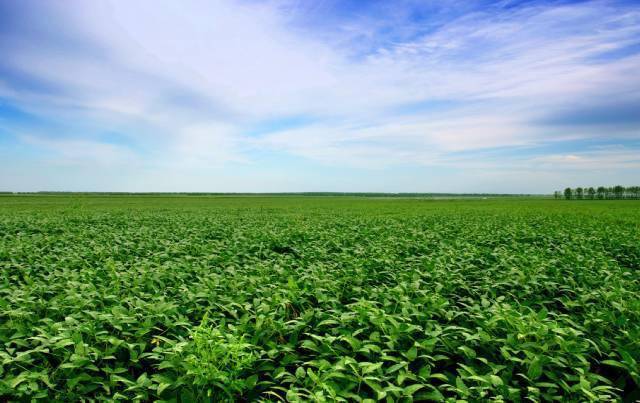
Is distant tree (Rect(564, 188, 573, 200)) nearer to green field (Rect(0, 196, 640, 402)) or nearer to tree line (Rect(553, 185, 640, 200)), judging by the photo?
tree line (Rect(553, 185, 640, 200))

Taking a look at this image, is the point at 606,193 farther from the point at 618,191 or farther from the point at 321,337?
the point at 321,337

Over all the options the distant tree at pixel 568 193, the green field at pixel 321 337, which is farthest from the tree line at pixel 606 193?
the green field at pixel 321 337

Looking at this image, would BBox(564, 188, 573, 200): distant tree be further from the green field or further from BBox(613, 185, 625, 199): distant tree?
the green field

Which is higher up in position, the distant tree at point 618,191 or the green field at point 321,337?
the distant tree at point 618,191

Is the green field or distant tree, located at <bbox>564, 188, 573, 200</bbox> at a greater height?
distant tree, located at <bbox>564, 188, 573, 200</bbox>

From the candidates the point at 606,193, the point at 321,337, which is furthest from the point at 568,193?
the point at 321,337

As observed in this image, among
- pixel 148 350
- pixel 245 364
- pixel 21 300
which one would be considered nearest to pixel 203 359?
pixel 245 364

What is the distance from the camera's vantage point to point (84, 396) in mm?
3223

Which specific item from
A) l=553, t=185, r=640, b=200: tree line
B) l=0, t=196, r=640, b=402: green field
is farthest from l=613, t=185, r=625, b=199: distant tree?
l=0, t=196, r=640, b=402: green field

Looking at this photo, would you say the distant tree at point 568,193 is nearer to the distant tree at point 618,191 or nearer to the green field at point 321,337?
Result: the distant tree at point 618,191

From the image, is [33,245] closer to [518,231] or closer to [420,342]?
[420,342]

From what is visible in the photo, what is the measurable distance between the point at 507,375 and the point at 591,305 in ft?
10.6

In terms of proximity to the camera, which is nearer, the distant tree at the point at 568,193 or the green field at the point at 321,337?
the green field at the point at 321,337

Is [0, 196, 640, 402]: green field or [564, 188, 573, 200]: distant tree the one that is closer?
[0, 196, 640, 402]: green field
